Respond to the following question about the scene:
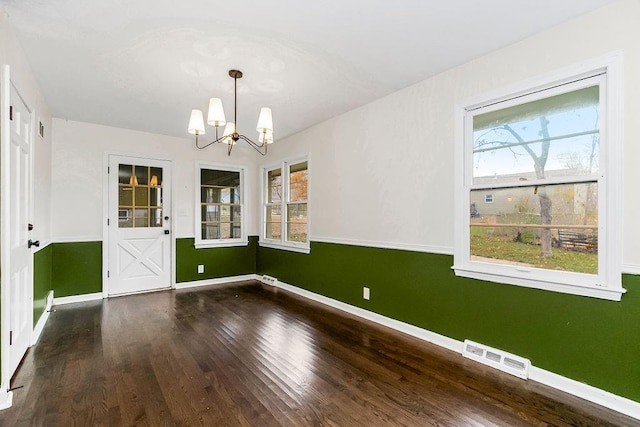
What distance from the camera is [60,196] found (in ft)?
14.1

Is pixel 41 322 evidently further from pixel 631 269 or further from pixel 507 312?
pixel 631 269

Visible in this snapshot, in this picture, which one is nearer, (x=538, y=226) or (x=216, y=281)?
(x=538, y=226)

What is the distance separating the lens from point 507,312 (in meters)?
2.48

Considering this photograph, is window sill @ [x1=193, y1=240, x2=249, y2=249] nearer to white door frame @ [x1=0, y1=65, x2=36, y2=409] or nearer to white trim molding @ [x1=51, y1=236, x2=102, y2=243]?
white trim molding @ [x1=51, y1=236, x2=102, y2=243]

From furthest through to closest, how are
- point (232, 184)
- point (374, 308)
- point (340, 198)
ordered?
point (232, 184) < point (340, 198) < point (374, 308)

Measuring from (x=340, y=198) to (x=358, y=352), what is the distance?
6.50 feet

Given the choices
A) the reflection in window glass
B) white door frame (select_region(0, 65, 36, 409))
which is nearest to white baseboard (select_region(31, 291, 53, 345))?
white door frame (select_region(0, 65, 36, 409))

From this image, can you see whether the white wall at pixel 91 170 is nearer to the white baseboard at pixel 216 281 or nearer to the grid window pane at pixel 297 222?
the white baseboard at pixel 216 281

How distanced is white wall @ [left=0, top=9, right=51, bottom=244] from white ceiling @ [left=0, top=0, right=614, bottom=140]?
0.09 m

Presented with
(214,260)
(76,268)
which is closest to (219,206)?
(214,260)

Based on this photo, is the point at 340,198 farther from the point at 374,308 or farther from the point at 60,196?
the point at 60,196

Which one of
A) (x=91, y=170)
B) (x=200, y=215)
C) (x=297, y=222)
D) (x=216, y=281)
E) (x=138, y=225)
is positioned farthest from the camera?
(x=216, y=281)

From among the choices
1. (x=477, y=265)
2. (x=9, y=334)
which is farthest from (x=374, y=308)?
A: (x=9, y=334)

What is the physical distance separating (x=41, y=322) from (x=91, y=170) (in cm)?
218
